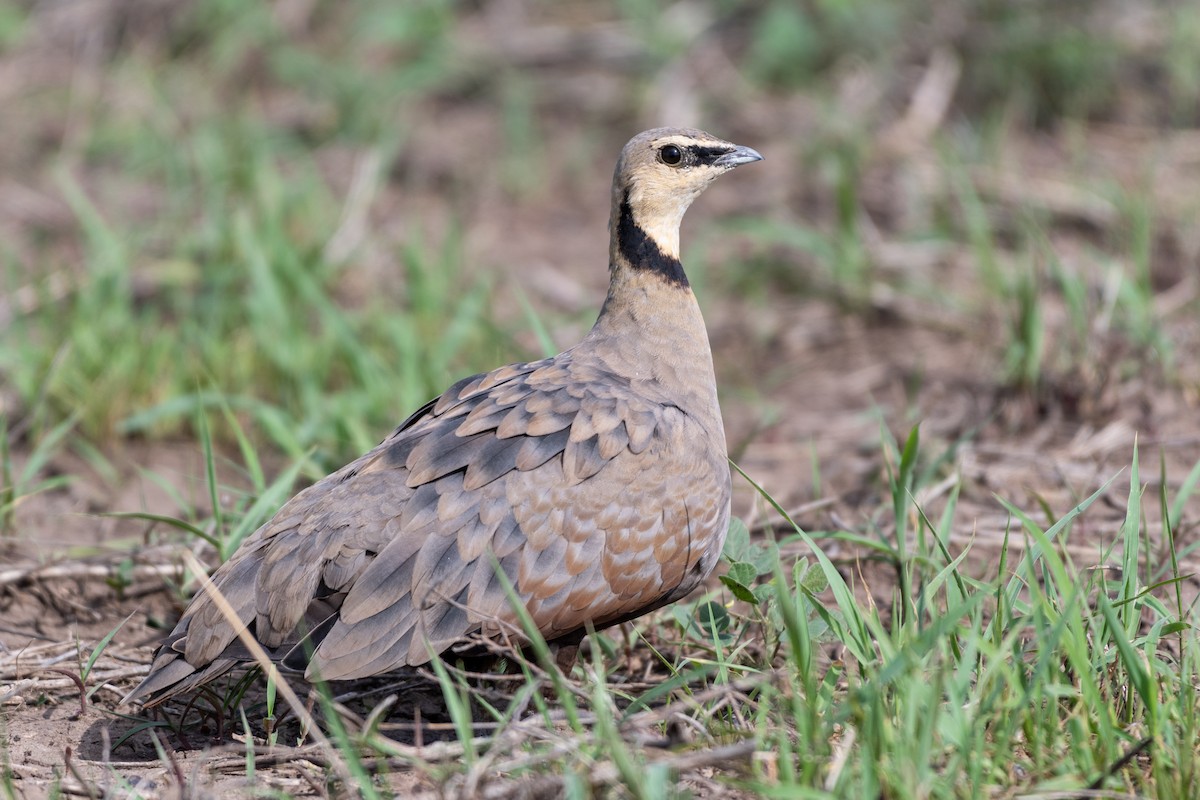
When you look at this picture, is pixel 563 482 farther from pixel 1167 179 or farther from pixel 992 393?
pixel 1167 179

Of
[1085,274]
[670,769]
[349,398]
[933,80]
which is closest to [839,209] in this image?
[1085,274]

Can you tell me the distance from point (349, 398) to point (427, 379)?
40 centimetres

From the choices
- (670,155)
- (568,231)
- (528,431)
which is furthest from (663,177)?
(568,231)

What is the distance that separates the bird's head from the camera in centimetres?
456

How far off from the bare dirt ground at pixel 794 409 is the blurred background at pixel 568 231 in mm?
26

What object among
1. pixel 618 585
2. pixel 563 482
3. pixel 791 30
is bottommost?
pixel 618 585

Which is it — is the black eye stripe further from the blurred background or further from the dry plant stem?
the dry plant stem

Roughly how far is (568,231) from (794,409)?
2627mm

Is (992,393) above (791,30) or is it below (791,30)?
below

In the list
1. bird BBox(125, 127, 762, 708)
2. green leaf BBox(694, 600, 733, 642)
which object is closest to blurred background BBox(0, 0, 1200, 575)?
green leaf BBox(694, 600, 733, 642)

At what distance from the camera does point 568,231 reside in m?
8.58

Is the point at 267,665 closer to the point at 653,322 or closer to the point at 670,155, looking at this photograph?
the point at 653,322

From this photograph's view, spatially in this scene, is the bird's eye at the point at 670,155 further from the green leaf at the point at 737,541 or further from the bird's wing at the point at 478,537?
the green leaf at the point at 737,541

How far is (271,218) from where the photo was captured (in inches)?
284
